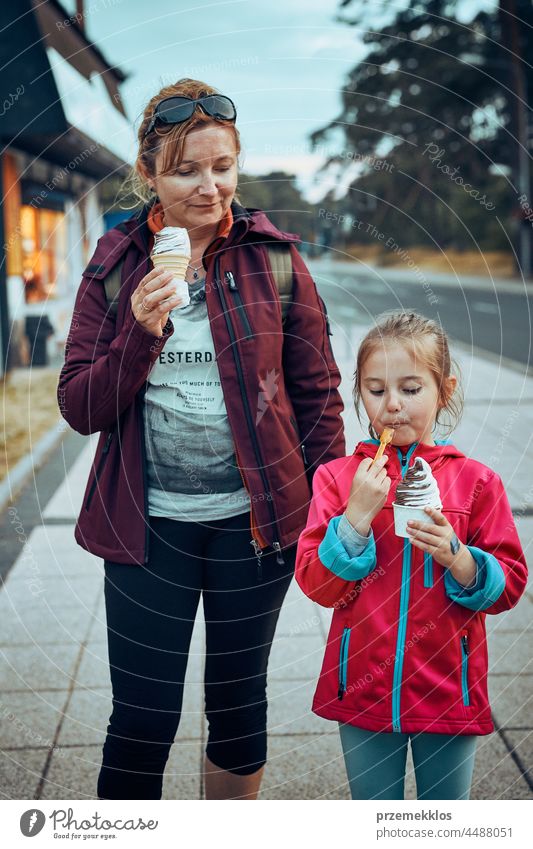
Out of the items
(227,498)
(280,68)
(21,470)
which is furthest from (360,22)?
(21,470)

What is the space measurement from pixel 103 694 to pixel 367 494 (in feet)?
6.72

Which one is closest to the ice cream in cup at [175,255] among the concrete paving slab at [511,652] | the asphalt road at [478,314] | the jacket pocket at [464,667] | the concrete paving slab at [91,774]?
the jacket pocket at [464,667]

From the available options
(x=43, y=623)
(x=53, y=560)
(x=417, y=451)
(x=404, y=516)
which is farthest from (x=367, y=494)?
(x=53, y=560)

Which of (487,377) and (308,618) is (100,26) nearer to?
(308,618)

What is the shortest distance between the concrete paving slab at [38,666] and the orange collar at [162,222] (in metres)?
2.09

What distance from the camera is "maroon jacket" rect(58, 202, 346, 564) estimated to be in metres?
2.15

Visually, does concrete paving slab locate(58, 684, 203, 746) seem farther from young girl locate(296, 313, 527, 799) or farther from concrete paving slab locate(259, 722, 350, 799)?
young girl locate(296, 313, 527, 799)

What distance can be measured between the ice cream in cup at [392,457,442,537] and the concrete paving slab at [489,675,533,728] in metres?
1.75

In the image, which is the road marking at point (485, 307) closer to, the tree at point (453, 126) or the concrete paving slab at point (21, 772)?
the tree at point (453, 126)

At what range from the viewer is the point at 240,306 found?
2170mm

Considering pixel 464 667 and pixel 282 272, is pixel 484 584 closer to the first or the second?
pixel 464 667

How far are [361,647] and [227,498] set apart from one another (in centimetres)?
46

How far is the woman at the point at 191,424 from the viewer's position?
2086 millimetres

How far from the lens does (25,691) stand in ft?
11.8
